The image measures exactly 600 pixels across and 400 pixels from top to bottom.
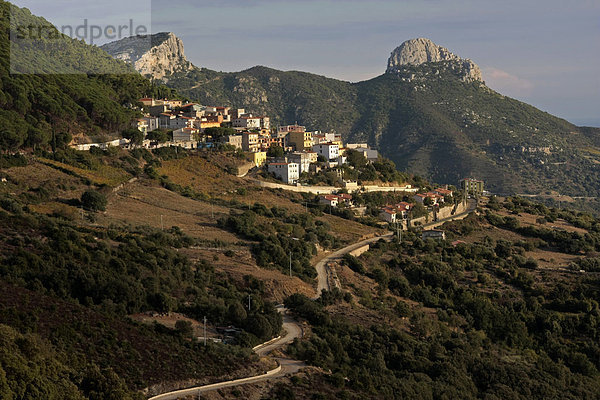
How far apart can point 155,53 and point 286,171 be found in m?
75.8

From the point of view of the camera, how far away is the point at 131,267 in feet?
101

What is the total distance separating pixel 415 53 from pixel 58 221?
150149 mm

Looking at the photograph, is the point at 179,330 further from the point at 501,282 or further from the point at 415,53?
the point at 415,53

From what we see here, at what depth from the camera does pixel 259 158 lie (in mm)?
61969

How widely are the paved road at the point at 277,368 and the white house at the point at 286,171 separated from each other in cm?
2715

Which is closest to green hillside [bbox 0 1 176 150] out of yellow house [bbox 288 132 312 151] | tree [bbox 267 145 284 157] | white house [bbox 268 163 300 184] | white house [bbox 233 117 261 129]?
white house [bbox 233 117 261 129]

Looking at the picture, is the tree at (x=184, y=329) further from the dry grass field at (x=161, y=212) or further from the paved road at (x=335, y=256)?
the dry grass field at (x=161, y=212)

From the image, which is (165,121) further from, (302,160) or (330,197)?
(330,197)

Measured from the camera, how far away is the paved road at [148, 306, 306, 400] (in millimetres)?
21219

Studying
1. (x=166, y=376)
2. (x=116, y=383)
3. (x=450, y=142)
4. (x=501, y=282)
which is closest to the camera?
(x=116, y=383)

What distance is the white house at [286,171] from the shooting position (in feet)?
196

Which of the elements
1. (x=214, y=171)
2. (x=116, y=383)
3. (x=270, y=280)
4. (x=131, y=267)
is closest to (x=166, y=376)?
(x=116, y=383)

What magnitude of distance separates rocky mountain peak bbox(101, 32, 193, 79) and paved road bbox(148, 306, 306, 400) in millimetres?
69244

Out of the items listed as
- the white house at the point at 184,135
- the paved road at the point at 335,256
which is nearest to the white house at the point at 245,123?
the white house at the point at 184,135
